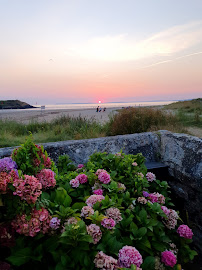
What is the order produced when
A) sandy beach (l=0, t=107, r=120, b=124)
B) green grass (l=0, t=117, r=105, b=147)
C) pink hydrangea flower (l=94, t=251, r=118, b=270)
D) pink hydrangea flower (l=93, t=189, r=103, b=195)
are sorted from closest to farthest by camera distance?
1. pink hydrangea flower (l=94, t=251, r=118, b=270)
2. pink hydrangea flower (l=93, t=189, r=103, b=195)
3. green grass (l=0, t=117, r=105, b=147)
4. sandy beach (l=0, t=107, r=120, b=124)

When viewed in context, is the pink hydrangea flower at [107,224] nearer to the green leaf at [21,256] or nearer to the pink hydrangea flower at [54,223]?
the pink hydrangea flower at [54,223]

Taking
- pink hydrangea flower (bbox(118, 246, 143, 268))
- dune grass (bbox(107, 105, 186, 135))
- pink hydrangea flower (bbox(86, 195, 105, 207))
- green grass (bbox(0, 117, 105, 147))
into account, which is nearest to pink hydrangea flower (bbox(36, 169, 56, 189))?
pink hydrangea flower (bbox(86, 195, 105, 207))

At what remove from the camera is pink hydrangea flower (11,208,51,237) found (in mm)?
1072

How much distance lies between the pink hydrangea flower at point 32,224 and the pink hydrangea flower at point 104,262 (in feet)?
1.00

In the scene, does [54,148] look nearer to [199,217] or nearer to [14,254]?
[14,254]

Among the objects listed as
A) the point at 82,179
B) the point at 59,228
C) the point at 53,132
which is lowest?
the point at 53,132

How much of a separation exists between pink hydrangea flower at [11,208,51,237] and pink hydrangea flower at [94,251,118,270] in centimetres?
30

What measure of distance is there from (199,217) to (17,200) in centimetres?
189

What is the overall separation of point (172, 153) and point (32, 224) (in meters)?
1.95

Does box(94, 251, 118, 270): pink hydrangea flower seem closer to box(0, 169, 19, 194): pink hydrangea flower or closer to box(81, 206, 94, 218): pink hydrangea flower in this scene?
box(81, 206, 94, 218): pink hydrangea flower

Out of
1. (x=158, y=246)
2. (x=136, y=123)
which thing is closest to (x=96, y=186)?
(x=158, y=246)

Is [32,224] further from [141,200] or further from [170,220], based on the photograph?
[170,220]

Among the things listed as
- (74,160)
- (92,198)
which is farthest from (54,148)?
(92,198)

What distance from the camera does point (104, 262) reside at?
3.41ft
